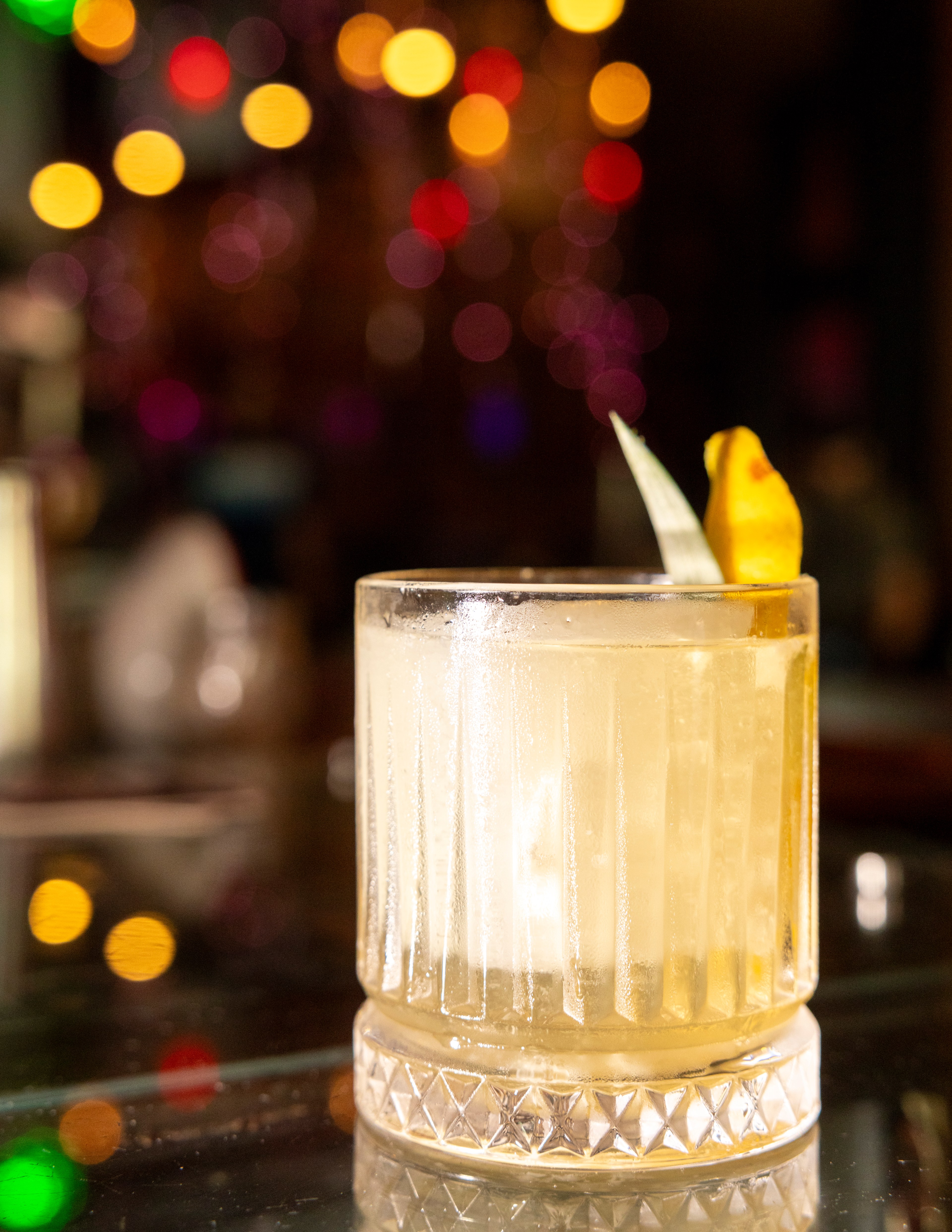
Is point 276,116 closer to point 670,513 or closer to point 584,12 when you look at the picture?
point 584,12

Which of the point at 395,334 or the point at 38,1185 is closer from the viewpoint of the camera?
the point at 38,1185

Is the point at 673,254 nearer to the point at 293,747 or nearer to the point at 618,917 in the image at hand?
the point at 293,747

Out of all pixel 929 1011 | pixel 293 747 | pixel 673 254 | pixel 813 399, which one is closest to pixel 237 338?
pixel 673 254

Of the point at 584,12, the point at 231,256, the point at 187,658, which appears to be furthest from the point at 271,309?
the point at 187,658

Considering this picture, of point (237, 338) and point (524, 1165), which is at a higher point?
point (237, 338)

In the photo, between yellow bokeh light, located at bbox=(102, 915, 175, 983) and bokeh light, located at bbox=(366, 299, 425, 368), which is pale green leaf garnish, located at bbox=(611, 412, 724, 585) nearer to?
yellow bokeh light, located at bbox=(102, 915, 175, 983)

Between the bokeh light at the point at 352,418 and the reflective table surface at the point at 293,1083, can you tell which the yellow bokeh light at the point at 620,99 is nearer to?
the bokeh light at the point at 352,418

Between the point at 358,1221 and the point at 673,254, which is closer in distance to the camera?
the point at 358,1221
